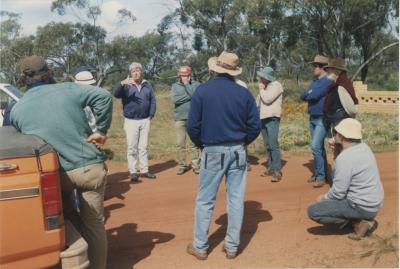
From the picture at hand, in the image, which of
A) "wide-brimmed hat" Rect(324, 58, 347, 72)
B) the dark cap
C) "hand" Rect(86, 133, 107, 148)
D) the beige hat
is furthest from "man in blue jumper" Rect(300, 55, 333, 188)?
the dark cap

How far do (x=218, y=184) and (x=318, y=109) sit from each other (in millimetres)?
2556

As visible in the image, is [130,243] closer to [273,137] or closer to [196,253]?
[196,253]

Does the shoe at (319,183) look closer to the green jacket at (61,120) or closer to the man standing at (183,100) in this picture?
the man standing at (183,100)

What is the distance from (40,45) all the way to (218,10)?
653 inches

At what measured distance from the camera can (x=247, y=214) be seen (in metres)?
5.76

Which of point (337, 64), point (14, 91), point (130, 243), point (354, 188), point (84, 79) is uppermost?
point (337, 64)

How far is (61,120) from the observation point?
11.7 feet

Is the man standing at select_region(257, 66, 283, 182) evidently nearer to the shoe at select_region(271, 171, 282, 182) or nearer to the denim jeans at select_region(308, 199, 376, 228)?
→ the shoe at select_region(271, 171, 282, 182)

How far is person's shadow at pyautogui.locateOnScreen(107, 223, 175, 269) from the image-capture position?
14.7ft

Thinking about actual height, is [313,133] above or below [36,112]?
below

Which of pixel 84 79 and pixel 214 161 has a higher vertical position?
pixel 84 79

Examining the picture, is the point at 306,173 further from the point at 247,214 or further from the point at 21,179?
the point at 21,179

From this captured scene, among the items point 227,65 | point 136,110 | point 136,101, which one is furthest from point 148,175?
point 227,65

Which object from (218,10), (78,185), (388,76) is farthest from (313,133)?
(388,76)
